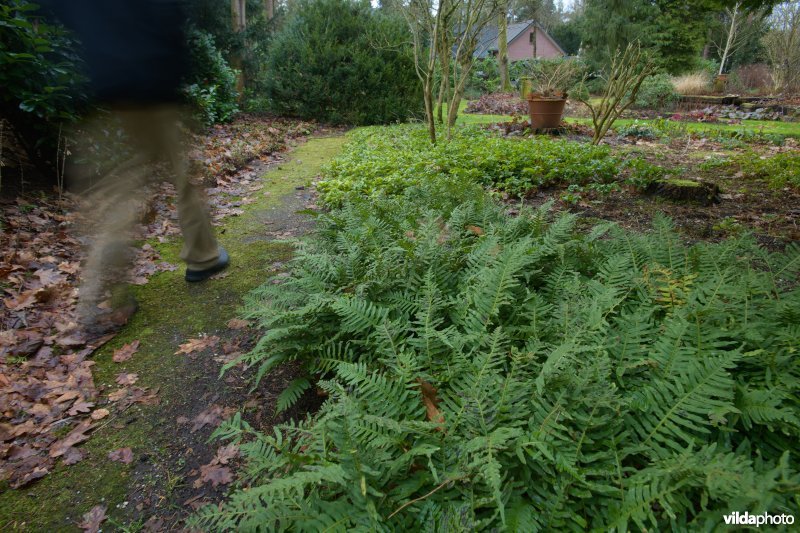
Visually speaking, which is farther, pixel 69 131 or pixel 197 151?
pixel 197 151

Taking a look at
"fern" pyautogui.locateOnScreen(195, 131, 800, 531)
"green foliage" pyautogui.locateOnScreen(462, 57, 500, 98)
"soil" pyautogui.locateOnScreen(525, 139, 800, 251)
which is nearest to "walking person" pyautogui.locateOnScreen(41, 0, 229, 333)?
"fern" pyautogui.locateOnScreen(195, 131, 800, 531)

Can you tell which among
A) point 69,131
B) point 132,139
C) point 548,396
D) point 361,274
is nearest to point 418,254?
point 361,274

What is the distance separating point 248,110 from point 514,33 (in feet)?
130

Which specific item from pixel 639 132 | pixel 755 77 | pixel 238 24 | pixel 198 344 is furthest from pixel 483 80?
pixel 198 344

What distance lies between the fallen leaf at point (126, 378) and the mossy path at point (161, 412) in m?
0.03

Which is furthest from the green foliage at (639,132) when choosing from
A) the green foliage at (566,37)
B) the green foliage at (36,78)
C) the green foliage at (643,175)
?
the green foliage at (566,37)

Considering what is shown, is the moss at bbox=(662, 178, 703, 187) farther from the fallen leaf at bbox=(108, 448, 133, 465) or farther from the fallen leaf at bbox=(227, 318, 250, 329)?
the fallen leaf at bbox=(108, 448, 133, 465)

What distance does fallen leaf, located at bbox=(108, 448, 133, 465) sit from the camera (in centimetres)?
181

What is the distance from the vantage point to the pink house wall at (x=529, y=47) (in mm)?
44531

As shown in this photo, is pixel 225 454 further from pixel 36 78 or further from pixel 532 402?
pixel 36 78

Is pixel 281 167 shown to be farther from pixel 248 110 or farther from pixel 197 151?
pixel 248 110

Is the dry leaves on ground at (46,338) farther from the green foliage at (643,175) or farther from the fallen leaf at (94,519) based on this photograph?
the green foliage at (643,175)

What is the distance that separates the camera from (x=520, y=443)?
130cm

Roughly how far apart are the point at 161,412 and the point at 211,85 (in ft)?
30.7
